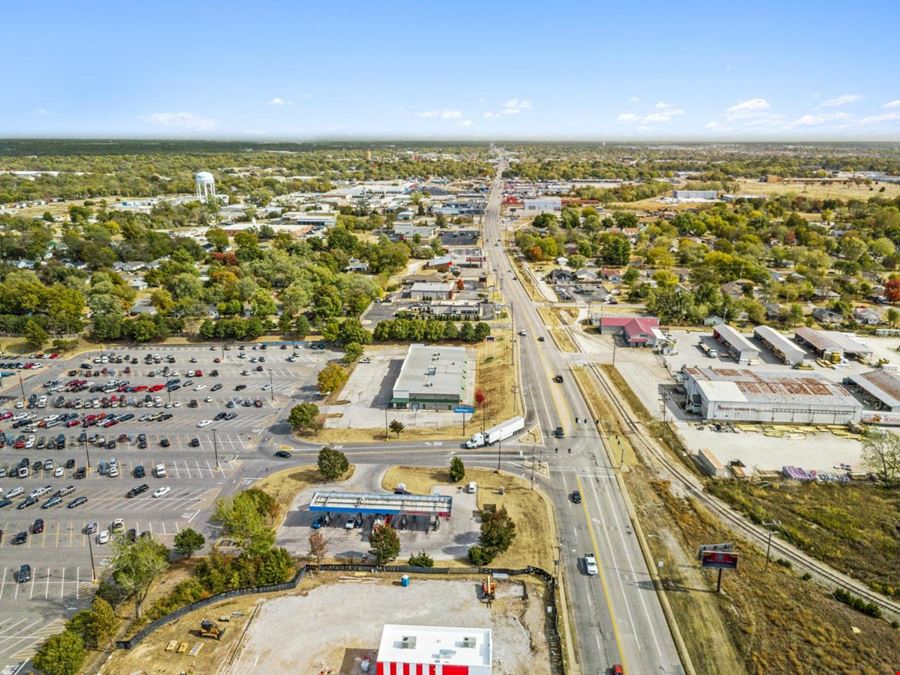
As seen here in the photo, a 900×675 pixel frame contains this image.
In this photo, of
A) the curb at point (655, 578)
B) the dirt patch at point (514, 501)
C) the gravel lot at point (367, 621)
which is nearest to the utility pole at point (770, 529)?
the curb at point (655, 578)

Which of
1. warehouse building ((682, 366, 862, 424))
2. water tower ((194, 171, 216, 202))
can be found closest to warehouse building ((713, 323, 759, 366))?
warehouse building ((682, 366, 862, 424))

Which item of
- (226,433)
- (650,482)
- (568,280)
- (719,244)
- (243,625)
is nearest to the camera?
(243,625)

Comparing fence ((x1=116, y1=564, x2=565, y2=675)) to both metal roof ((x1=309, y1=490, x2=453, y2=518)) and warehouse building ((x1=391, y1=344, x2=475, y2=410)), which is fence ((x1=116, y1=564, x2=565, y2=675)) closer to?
metal roof ((x1=309, y1=490, x2=453, y2=518))

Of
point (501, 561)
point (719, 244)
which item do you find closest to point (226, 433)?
point (501, 561)

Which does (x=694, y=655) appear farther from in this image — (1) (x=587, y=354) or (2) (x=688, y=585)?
(1) (x=587, y=354)

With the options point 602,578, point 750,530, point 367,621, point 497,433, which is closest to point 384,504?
point 367,621

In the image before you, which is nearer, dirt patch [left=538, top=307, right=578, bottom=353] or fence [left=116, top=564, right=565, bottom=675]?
fence [left=116, top=564, right=565, bottom=675]

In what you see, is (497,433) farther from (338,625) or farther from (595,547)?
(338,625)
